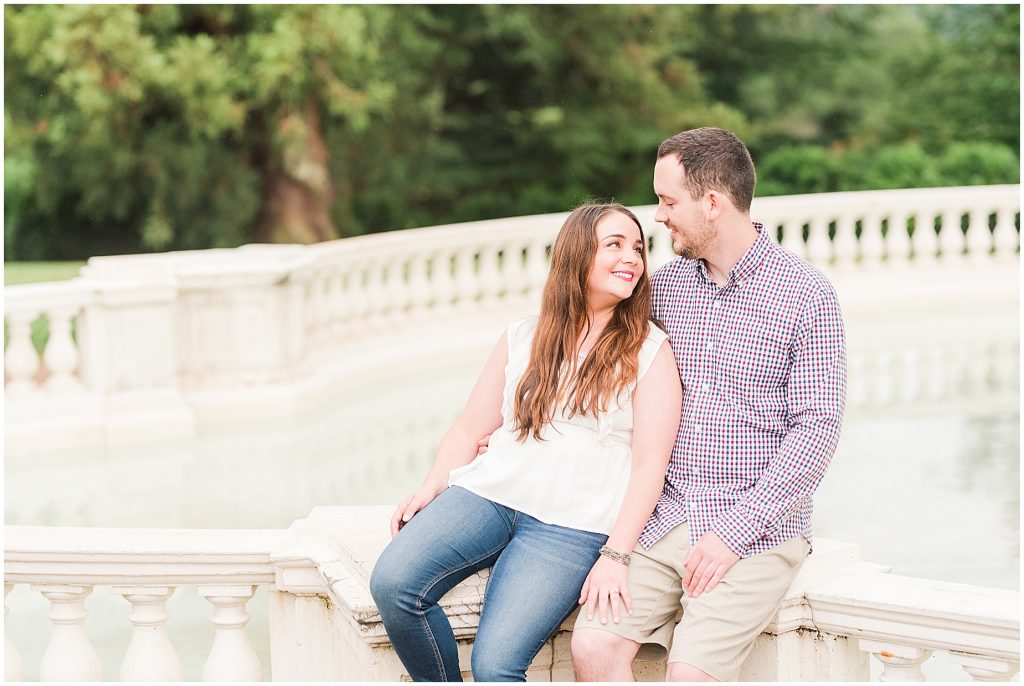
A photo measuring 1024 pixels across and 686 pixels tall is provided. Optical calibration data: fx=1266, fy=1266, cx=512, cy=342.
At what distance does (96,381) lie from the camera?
7.64 m

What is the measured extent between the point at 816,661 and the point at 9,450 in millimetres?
5814

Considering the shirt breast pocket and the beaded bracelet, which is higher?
the shirt breast pocket

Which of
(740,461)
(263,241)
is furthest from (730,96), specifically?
(740,461)

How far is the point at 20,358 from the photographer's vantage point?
7.63 m

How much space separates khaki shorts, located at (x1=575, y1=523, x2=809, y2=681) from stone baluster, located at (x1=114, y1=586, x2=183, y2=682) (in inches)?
45.2

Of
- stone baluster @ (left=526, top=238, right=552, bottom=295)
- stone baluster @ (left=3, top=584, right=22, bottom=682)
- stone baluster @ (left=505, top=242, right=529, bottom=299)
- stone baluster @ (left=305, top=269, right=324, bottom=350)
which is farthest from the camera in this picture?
stone baluster @ (left=526, top=238, right=552, bottom=295)

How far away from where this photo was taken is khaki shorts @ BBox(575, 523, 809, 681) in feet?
8.86

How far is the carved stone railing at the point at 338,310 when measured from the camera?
7590 mm

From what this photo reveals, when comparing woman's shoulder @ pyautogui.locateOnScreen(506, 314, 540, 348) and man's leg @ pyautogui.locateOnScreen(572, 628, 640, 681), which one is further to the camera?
woman's shoulder @ pyautogui.locateOnScreen(506, 314, 540, 348)

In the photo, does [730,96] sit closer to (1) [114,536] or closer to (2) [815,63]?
(2) [815,63]

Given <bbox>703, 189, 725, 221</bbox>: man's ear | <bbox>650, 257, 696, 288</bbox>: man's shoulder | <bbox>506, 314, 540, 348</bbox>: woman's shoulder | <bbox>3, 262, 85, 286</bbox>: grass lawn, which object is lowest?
<bbox>3, 262, 85, 286</bbox>: grass lawn

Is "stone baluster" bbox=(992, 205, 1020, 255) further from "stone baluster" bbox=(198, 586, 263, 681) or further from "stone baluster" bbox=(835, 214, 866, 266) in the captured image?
"stone baluster" bbox=(198, 586, 263, 681)

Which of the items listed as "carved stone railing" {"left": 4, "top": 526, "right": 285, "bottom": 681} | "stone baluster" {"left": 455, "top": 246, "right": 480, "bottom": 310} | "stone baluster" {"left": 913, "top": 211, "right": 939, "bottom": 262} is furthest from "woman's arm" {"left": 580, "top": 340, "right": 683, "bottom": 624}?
"stone baluster" {"left": 913, "top": 211, "right": 939, "bottom": 262}

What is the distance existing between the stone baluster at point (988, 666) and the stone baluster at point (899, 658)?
0.09 meters
